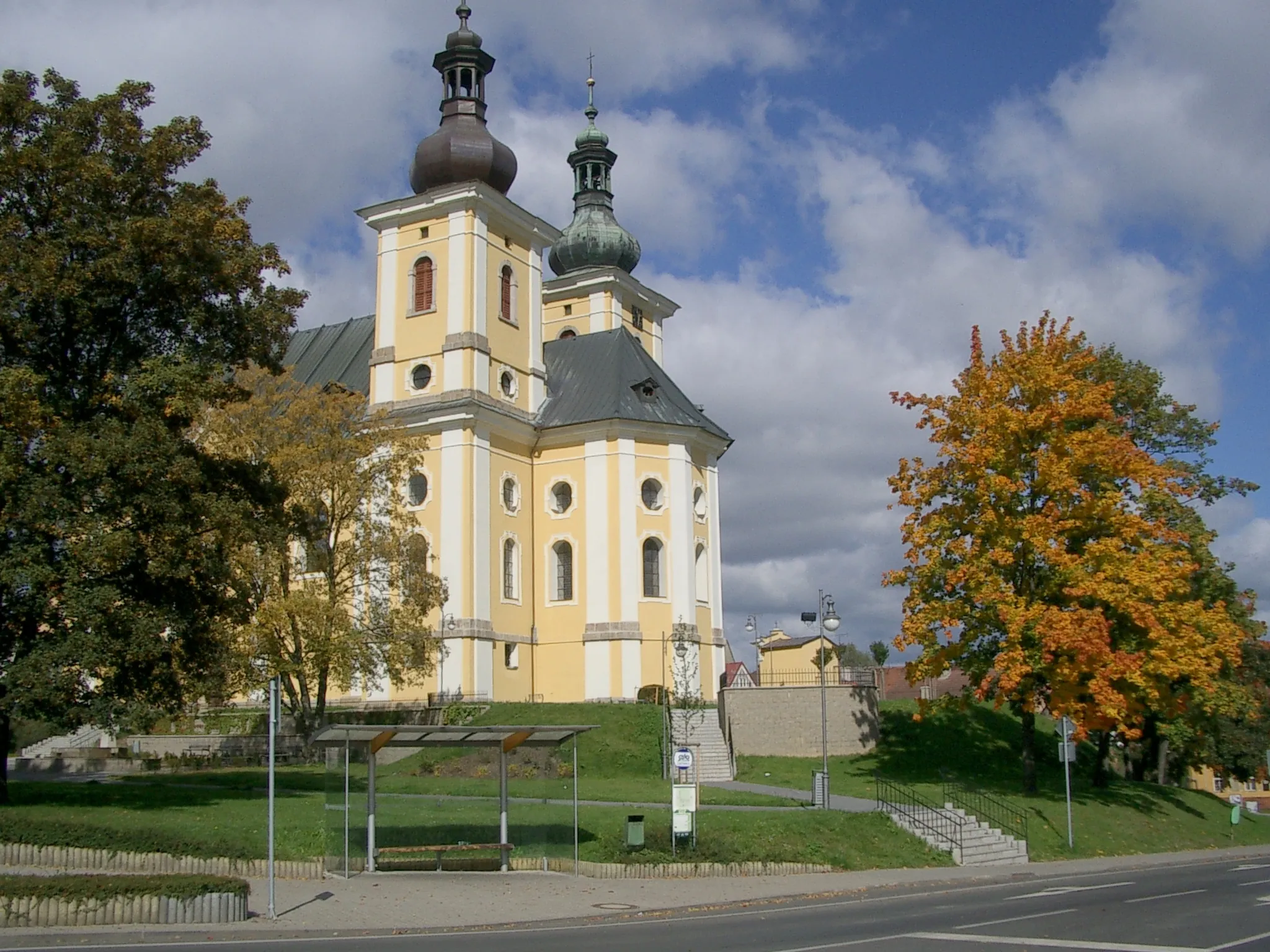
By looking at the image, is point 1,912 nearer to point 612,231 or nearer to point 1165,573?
point 1165,573

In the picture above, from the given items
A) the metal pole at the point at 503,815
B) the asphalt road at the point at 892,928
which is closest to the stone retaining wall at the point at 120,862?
the metal pole at the point at 503,815

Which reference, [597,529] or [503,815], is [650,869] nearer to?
[503,815]

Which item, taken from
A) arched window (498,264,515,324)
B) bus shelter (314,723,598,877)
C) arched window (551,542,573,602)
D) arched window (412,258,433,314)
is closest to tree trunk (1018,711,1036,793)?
bus shelter (314,723,598,877)

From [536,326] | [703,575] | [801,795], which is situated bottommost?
[801,795]

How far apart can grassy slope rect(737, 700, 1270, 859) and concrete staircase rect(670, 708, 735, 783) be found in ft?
2.24

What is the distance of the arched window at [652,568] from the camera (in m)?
47.1

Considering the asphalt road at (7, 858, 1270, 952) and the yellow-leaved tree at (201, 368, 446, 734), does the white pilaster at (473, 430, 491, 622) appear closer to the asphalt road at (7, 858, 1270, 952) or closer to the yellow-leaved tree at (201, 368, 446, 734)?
the yellow-leaved tree at (201, 368, 446, 734)

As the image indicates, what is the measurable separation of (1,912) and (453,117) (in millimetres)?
39933

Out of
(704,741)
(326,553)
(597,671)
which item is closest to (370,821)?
(326,553)

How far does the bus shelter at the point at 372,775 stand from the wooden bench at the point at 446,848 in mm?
10

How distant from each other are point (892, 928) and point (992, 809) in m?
14.7

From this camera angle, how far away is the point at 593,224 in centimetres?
6266

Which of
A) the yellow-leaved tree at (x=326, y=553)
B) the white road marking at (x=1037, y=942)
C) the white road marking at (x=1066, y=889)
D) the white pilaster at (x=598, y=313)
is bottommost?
the white road marking at (x=1066, y=889)

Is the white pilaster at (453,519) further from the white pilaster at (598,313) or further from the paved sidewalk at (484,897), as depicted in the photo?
the paved sidewalk at (484,897)
